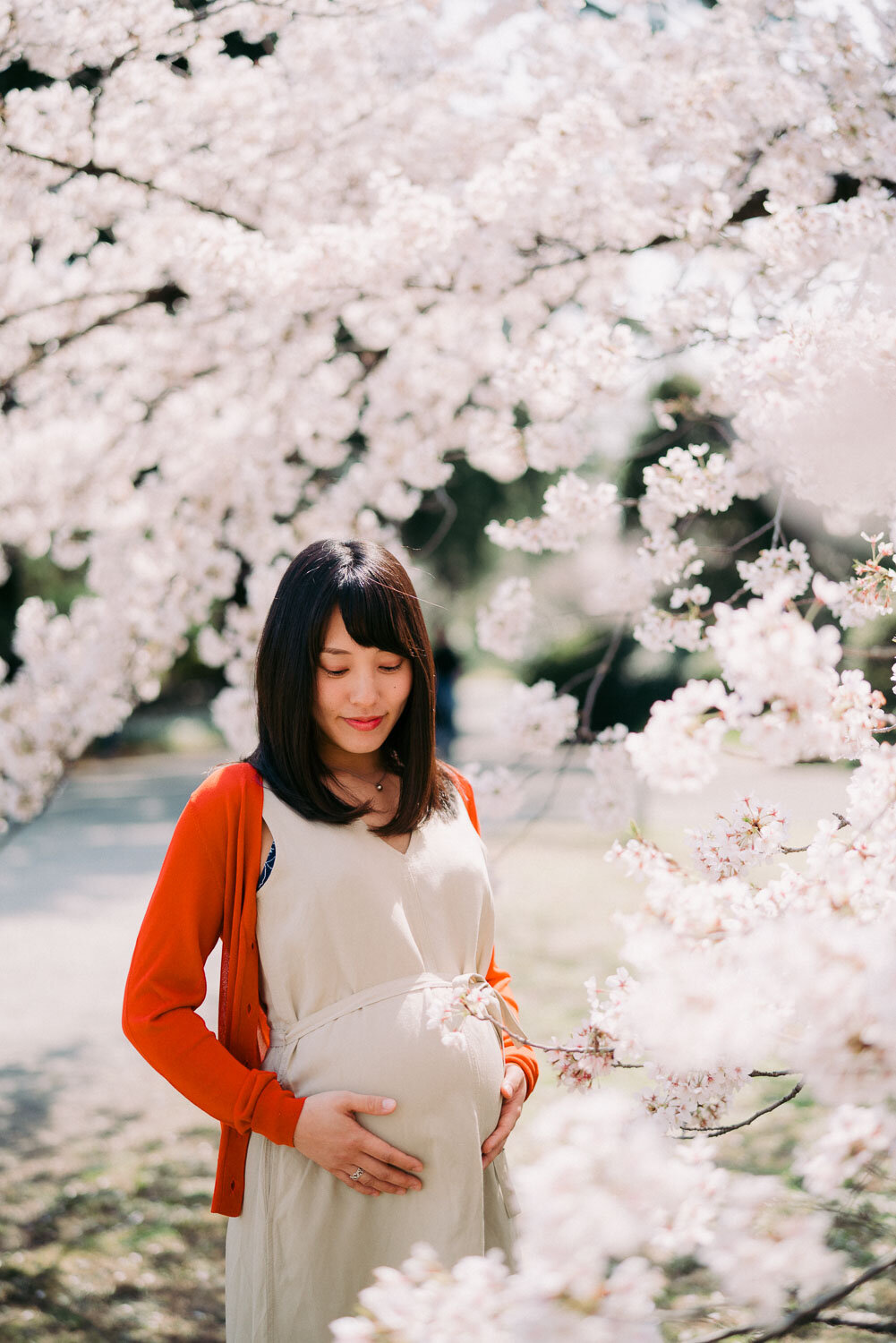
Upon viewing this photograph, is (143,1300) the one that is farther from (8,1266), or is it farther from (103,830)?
(103,830)

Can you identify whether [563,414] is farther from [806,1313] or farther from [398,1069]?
[806,1313]

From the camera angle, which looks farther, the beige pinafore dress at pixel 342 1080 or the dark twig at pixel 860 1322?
the beige pinafore dress at pixel 342 1080

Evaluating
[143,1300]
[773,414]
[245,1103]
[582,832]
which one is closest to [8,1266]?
[143,1300]

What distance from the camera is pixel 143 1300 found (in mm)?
2998

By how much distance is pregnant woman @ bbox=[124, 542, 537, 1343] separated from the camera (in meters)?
1.50

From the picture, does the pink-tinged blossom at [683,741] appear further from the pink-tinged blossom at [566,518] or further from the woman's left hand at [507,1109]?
the pink-tinged blossom at [566,518]

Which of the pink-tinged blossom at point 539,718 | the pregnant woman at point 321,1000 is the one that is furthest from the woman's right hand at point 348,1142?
the pink-tinged blossom at point 539,718

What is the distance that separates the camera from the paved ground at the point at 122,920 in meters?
4.69

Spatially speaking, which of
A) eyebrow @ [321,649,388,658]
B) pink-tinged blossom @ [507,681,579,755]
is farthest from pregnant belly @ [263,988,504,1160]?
pink-tinged blossom @ [507,681,579,755]

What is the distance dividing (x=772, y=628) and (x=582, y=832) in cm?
987

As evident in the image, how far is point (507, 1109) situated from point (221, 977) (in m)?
0.55

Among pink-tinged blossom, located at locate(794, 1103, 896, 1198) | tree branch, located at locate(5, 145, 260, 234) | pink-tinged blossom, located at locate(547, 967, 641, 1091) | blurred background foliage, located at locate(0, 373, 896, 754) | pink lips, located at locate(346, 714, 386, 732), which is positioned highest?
tree branch, located at locate(5, 145, 260, 234)

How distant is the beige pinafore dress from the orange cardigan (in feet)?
0.12

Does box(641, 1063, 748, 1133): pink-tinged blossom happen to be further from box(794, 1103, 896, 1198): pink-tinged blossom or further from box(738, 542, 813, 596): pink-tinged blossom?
box(738, 542, 813, 596): pink-tinged blossom
